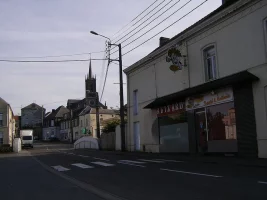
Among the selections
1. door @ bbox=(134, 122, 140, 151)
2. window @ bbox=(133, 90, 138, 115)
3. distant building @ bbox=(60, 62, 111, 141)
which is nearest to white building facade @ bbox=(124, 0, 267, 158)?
door @ bbox=(134, 122, 140, 151)

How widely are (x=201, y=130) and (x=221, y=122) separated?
2139 millimetres

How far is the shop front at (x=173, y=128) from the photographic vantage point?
79.8 feet

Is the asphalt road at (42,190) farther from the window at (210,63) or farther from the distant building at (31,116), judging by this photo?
the distant building at (31,116)

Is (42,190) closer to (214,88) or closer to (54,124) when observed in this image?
(214,88)

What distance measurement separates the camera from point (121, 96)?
31.7m

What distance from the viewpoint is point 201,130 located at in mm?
22438

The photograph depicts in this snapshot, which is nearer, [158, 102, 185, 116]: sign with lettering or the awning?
the awning

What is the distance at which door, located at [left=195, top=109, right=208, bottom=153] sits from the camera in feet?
72.1

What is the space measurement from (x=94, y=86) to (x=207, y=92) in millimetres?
98669

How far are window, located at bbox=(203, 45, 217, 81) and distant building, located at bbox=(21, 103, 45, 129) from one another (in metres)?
112

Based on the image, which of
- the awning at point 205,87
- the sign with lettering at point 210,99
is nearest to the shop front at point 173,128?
the awning at point 205,87

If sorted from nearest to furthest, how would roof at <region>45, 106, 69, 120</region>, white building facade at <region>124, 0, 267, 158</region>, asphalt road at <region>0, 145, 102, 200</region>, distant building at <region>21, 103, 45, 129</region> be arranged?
asphalt road at <region>0, 145, 102, 200</region>, white building facade at <region>124, 0, 267, 158</region>, roof at <region>45, 106, 69, 120</region>, distant building at <region>21, 103, 45, 129</region>

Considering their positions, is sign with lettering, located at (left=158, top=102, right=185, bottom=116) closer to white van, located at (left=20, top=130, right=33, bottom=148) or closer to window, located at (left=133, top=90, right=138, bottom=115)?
window, located at (left=133, top=90, right=138, bottom=115)

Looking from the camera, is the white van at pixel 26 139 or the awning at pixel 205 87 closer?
the awning at pixel 205 87
